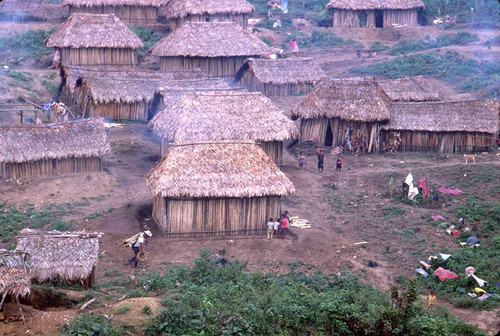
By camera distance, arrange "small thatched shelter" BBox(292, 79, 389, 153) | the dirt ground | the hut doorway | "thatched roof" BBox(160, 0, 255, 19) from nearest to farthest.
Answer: the dirt ground → "small thatched shelter" BBox(292, 79, 389, 153) → "thatched roof" BBox(160, 0, 255, 19) → the hut doorway

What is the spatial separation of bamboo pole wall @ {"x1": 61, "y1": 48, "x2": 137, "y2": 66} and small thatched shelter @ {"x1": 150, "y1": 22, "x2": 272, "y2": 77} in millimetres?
1655

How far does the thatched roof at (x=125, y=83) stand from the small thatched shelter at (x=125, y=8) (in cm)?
1019

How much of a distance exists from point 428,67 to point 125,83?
798 inches

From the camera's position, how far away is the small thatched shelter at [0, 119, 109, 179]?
2278cm

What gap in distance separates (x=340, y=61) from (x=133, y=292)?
31.6 m

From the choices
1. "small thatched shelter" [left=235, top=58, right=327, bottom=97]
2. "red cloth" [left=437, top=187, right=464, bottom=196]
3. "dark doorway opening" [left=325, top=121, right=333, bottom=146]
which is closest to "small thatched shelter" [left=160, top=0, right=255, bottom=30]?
"small thatched shelter" [left=235, top=58, right=327, bottom=97]

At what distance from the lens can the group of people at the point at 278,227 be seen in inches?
790

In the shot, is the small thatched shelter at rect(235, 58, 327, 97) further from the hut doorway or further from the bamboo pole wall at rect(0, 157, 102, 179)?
the bamboo pole wall at rect(0, 157, 102, 179)

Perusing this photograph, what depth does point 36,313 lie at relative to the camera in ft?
41.0

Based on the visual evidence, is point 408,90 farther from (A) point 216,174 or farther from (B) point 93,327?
(B) point 93,327

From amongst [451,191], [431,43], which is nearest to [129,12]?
[431,43]

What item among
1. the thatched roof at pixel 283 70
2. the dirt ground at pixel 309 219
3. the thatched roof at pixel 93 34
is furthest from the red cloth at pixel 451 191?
the thatched roof at pixel 93 34

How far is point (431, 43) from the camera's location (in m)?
44.3

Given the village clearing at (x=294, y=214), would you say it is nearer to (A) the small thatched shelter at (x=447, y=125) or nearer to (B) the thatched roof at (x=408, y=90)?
(A) the small thatched shelter at (x=447, y=125)
